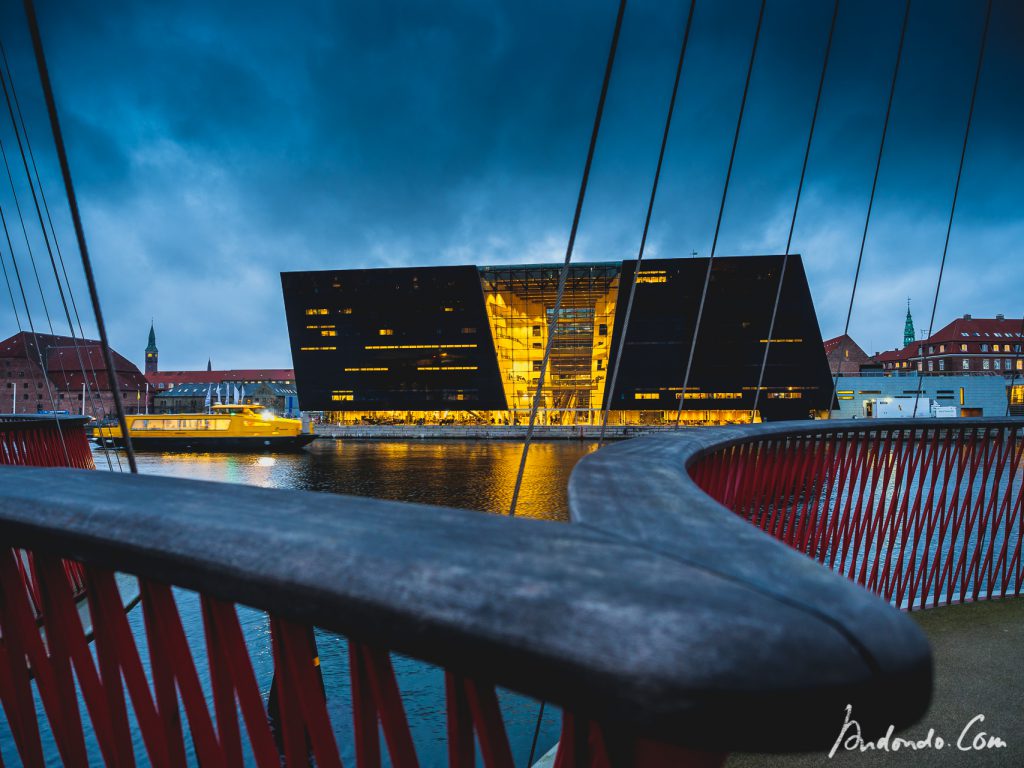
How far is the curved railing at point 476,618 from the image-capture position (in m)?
0.42

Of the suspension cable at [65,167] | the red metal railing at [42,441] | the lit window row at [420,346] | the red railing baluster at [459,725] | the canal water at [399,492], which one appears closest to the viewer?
the red railing baluster at [459,725]

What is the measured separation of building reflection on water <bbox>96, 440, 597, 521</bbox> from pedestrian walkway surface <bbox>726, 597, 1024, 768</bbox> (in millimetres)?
9344

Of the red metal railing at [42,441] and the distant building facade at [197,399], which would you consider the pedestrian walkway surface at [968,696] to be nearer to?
the red metal railing at [42,441]

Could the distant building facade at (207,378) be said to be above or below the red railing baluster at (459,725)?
above

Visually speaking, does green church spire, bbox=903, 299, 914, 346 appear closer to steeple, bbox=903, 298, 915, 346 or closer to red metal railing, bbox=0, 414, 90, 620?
steeple, bbox=903, 298, 915, 346

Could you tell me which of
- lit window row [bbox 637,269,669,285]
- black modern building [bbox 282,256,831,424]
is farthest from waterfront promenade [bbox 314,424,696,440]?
lit window row [bbox 637,269,669,285]

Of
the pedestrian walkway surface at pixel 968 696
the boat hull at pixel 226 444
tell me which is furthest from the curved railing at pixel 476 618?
the boat hull at pixel 226 444

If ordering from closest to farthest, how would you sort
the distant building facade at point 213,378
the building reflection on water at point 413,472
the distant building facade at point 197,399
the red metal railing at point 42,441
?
1. the red metal railing at point 42,441
2. the building reflection on water at point 413,472
3. the distant building facade at point 197,399
4. the distant building facade at point 213,378

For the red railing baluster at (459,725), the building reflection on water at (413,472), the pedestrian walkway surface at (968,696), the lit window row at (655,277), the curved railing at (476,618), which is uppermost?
the lit window row at (655,277)

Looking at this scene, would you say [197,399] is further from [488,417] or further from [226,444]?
[226,444]

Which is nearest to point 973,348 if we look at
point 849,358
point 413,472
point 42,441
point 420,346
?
point 849,358

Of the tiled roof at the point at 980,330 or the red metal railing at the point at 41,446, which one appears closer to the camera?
the red metal railing at the point at 41,446

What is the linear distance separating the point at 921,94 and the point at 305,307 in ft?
212

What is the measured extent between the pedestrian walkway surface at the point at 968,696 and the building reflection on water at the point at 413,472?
934 centimetres
